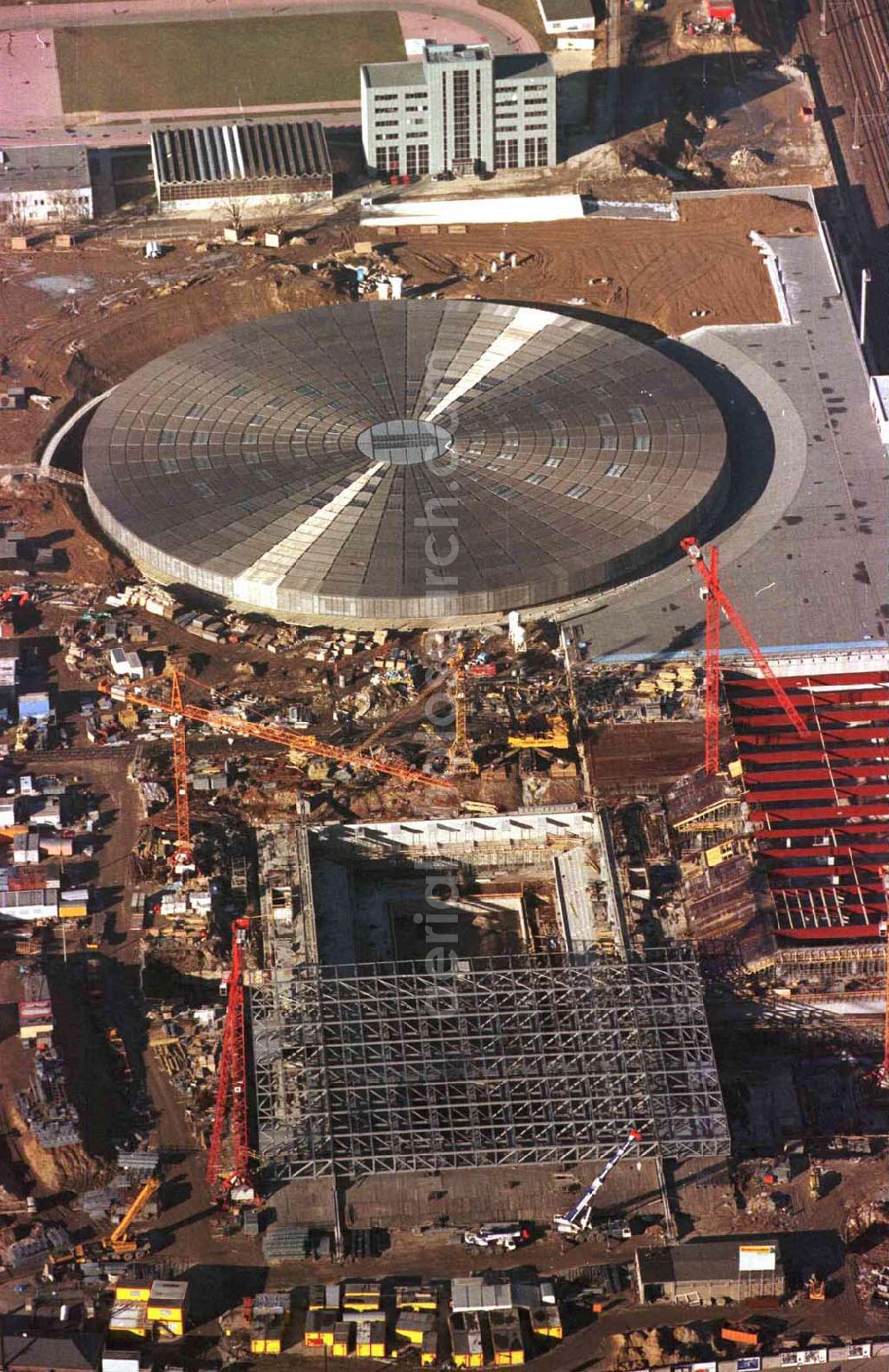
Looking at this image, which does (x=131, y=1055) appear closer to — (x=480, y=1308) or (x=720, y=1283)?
(x=480, y=1308)

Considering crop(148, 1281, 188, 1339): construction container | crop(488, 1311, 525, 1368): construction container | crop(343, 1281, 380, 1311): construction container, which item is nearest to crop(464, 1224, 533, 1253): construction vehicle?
crop(488, 1311, 525, 1368): construction container

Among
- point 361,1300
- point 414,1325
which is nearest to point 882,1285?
point 414,1325

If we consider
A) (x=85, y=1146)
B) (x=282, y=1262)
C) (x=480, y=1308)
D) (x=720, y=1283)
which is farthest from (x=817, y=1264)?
(x=85, y=1146)

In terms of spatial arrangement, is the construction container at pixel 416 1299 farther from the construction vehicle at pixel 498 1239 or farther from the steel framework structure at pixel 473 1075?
the steel framework structure at pixel 473 1075

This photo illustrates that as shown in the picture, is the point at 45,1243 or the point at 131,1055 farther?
the point at 131,1055

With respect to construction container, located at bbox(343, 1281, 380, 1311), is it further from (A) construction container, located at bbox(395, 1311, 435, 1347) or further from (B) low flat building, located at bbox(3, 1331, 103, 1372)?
(B) low flat building, located at bbox(3, 1331, 103, 1372)

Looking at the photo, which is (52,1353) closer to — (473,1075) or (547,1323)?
(547,1323)
